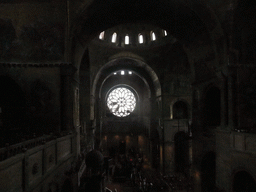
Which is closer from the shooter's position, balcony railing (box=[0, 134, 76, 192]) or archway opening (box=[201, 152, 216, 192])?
balcony railing (box=[0, 134, 76, 192])

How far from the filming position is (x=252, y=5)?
33.3 ft

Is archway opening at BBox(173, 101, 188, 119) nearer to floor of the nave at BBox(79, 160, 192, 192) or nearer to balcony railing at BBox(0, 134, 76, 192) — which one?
floor of the nave at BBox(79, 160, 192, 192)

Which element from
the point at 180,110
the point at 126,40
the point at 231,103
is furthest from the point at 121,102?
the point at 231,103

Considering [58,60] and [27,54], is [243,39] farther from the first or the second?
[27,54]

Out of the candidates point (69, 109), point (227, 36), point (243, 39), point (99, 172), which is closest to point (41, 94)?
point (69, 109)

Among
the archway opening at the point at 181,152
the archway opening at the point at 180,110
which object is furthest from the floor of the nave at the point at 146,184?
the archway opening at the point at 180,110

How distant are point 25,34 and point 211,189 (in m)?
14.4

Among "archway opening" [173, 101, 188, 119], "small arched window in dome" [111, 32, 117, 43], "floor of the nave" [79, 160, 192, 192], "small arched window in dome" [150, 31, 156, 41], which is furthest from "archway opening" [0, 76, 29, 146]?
"archway opening" [173, 101, 188, 119]

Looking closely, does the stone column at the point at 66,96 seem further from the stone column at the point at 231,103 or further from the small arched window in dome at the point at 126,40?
the small arched window in dome at the point at 126,40

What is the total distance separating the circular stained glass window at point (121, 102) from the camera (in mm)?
33781

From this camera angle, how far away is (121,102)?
34.0 metres

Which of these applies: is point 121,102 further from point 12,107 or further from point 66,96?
point 12,107

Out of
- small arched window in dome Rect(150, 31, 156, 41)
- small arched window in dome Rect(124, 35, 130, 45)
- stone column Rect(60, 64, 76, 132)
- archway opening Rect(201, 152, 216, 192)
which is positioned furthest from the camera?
small arched window in dome Rect(124, 35, 130, 45)

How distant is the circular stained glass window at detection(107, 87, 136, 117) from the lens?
111 feet
